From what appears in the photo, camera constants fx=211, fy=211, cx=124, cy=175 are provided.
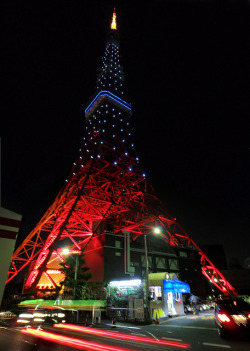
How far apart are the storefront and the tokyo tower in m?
5.52

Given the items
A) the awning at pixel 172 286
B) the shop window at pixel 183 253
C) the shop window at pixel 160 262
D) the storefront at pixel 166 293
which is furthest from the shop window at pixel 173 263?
the awning at pixel 172 286

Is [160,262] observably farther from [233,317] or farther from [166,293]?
[233,317]

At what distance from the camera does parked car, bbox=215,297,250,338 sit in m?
7.79

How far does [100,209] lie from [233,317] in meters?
23.0

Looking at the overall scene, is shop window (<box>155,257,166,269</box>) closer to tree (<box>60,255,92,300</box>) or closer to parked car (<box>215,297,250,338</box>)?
tree (<box>60,255,92,300</box>)

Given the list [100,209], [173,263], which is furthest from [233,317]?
[173,263]

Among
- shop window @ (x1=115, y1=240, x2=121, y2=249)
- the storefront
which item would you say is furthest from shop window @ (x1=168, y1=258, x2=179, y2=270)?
the storefront

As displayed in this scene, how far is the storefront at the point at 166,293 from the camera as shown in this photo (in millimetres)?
18827

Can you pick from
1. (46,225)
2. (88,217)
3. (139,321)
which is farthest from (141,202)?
(139,321)

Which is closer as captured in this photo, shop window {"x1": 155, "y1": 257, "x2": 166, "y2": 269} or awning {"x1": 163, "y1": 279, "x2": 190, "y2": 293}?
awning {"x1": 163, "y1": 279, "x2": 190, "y2": 293}

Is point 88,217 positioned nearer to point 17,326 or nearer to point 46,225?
point 46,225

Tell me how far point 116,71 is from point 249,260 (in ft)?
212

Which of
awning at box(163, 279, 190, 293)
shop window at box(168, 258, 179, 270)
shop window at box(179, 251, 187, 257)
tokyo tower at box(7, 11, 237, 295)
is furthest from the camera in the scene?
shop window at box(179, 251, 187, 257)

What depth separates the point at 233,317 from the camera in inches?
310
